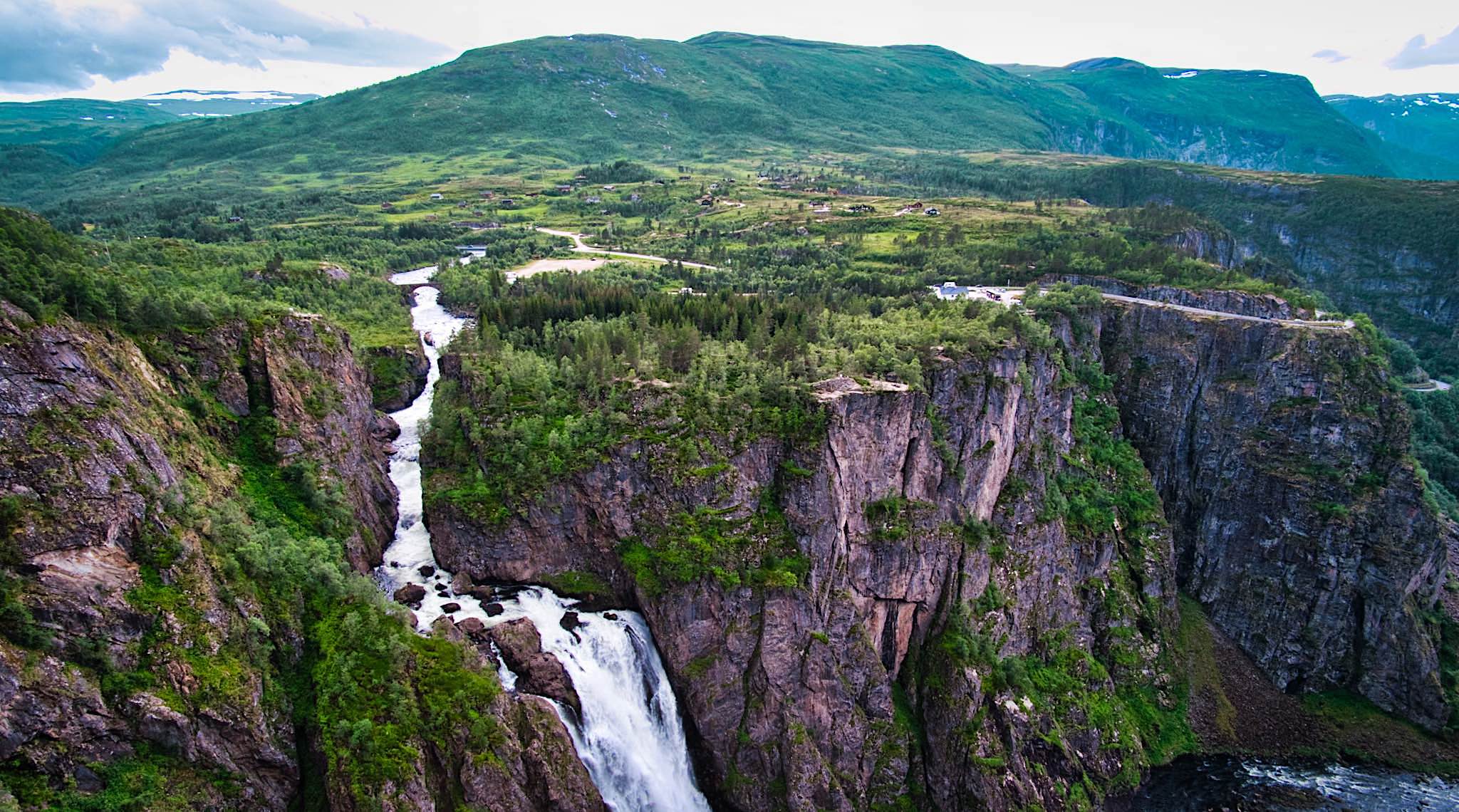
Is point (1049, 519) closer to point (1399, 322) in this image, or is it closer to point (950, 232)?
point (950, 232)

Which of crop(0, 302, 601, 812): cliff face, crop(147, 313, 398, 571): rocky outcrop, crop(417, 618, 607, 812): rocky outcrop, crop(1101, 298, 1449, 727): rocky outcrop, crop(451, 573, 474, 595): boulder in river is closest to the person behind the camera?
crop(0, 302, 601, 812): cliff face

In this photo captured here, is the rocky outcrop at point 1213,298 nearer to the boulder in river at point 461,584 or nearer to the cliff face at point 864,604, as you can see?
the cliff face at point 864,604

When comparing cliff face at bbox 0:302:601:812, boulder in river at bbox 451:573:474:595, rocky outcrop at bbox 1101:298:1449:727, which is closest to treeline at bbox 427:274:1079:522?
boulder in river at bbox 451:573:474:595

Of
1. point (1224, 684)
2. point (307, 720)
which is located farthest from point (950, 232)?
point (307, 720)

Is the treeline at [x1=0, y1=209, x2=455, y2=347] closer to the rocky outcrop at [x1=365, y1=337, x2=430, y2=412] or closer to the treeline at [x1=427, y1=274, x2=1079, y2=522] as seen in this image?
the rocky outcrop at [x1=365, y1=337, x2=430, y2=412]

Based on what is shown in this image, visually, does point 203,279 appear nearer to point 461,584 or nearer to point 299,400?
point 299,400
